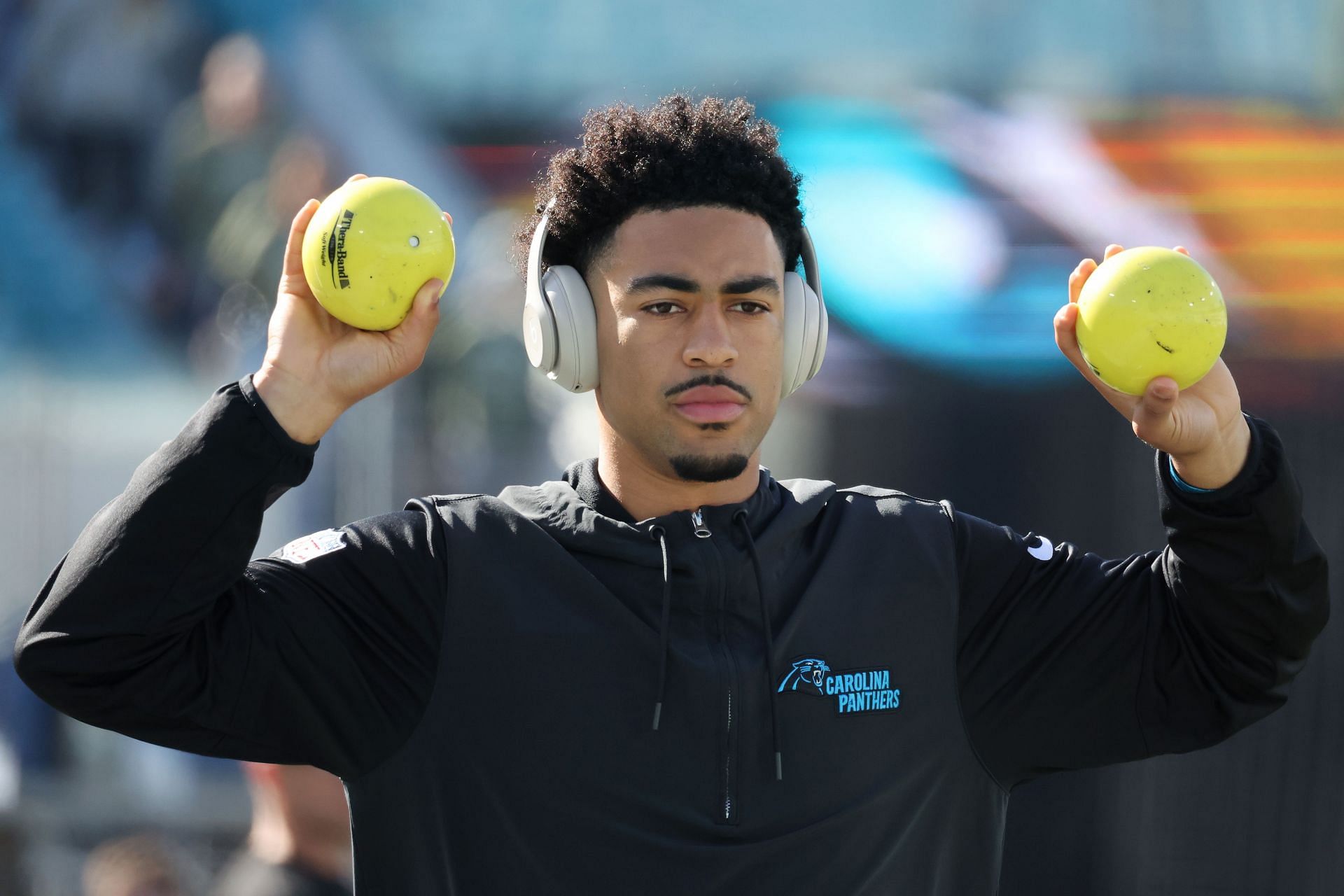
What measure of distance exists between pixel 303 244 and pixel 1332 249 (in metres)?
3.28

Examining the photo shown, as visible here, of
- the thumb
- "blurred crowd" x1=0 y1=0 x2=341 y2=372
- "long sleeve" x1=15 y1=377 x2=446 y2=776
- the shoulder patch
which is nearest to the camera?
"long sleeve" x1=15 y1=377 x2=446 y2=776

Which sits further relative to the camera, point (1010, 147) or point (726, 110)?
point (1010, 147)

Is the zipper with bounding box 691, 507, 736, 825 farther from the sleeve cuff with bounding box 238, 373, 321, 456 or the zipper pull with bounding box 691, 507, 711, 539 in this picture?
the sleeve cuff with bounding box 238, 373, 321, 456

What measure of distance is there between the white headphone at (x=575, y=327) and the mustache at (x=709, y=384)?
0.49 ft

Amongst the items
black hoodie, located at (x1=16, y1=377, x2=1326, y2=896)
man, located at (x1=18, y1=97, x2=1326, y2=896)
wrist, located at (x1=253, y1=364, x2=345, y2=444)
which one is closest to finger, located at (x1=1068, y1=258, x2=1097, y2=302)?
man, located at (x1=18, y1=97, x2=1326, y2=896)

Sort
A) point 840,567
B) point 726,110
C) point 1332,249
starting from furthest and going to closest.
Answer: point 1332,249 → point 726,110 → point 840,567

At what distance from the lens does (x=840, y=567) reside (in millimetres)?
2100

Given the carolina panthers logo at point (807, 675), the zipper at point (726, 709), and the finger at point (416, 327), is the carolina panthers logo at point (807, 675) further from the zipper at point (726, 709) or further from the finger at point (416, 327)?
the finger at point (416, 327)

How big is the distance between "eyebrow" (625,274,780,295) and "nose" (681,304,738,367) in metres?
0.04

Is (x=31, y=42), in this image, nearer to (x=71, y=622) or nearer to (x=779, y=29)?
(x=779, y=29)

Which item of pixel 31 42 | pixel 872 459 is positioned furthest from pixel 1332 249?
pixel 31 42

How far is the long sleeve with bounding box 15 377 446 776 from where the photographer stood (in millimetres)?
1743

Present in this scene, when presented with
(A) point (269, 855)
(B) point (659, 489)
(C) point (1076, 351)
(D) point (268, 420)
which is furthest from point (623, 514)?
(A) point (269, 855)

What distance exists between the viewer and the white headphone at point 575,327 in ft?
7.00
